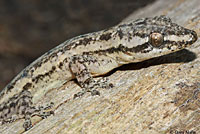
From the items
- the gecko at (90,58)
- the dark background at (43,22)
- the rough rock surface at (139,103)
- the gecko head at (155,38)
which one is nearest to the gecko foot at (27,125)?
the gecko at (90,58)

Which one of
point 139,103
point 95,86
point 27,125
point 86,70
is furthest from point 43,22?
point 139,103

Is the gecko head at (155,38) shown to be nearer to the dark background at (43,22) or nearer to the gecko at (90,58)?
the gecko at (90,58)

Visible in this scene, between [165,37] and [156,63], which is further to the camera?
[156,63]

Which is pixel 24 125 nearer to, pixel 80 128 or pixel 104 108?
pixel 80 128

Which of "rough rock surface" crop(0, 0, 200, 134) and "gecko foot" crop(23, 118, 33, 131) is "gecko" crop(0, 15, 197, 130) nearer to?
"gecko foot" crop(23, 118, 33, 131)

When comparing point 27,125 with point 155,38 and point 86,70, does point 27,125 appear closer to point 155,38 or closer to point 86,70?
point 86,70

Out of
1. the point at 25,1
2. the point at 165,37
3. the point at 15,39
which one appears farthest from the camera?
the point at 25,1

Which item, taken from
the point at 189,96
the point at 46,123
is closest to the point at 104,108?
the point at 46,123
